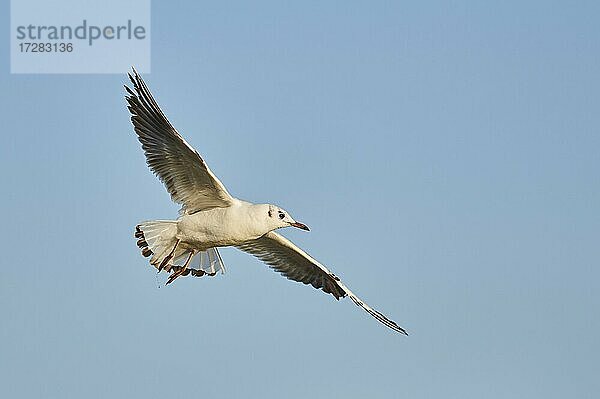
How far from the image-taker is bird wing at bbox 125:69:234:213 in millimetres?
14133

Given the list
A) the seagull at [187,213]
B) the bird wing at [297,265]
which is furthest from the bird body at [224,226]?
the bird wing at [297,265]

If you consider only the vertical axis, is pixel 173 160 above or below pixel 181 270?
above

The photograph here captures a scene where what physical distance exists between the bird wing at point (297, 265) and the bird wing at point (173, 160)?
4.11 ft

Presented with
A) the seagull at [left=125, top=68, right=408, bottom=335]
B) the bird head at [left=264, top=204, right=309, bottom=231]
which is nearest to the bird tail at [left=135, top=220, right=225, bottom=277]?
the seagull at [left=125, top=68, right=408, bottom=335]

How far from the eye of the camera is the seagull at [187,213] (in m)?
14.2

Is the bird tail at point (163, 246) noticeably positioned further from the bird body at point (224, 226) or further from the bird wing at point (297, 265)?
the bird wing at point (297, 265)

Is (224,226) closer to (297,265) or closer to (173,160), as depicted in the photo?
(173,160)

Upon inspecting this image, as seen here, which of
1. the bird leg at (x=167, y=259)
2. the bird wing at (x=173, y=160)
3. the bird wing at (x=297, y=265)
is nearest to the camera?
the bird wing at (x=173, y=160)

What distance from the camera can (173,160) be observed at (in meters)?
14.4

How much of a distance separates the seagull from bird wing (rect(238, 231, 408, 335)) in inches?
15.4

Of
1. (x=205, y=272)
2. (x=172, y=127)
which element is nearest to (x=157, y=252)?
(x=205, y=272)

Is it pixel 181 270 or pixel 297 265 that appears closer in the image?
pixel 181 270

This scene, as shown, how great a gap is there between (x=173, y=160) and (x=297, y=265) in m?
2.58

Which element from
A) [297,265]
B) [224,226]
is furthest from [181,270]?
[297,265]
